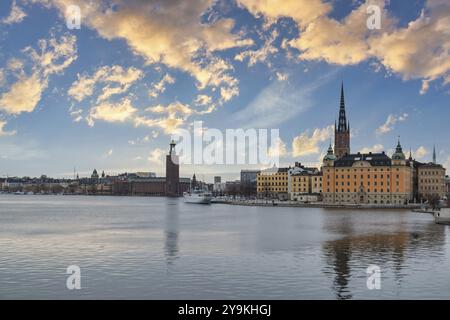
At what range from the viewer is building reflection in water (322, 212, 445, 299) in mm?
24094

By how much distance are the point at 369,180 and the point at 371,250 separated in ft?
313

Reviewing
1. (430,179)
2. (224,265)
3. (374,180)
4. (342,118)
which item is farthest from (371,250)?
(342,118)

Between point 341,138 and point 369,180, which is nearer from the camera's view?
point 369,180

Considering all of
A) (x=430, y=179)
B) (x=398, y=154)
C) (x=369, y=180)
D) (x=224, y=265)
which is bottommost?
(x=224, y=265)

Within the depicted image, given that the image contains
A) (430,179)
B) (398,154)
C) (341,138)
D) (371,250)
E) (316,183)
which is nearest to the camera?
(371,250)

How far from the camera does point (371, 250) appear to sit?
3288cm

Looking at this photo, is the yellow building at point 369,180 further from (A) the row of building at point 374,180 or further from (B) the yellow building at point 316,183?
(B) the yellow building at point 316,183

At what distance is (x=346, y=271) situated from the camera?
81.5 feet

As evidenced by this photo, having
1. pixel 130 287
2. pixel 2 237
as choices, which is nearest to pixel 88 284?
pixel 130 287

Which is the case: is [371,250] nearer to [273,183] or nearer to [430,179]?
[430,179]

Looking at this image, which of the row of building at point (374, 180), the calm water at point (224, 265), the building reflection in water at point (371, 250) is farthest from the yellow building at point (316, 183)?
the calm water at point (224, 265)

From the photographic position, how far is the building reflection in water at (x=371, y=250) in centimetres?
2409
